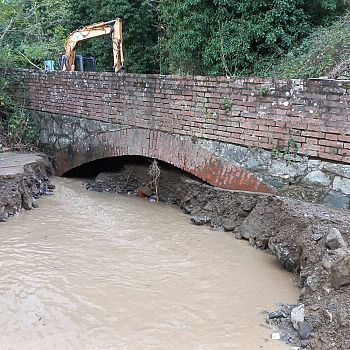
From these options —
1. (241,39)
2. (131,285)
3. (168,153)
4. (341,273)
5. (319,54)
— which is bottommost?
(131,285)

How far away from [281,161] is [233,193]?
82 cm

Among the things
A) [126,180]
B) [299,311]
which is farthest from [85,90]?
[299,311]

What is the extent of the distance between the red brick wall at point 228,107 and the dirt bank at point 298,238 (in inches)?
29.8

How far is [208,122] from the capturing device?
6.13 metres

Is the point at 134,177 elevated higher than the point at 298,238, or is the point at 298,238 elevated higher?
the point at 298,238

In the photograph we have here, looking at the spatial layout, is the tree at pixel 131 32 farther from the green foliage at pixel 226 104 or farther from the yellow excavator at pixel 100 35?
the green foliage at pixel 226 104

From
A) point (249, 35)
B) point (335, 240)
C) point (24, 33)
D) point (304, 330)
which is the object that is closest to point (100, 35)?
point (249, 35)

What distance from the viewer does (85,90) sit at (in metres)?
8.01

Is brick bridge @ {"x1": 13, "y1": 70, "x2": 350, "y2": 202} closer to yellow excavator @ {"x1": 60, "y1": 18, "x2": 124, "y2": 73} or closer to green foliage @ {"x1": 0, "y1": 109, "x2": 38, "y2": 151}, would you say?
green foliage @ {"x1": 0, "y1": 109, "x2": 38, "y2": 151}

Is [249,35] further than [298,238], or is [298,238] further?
[249,35]

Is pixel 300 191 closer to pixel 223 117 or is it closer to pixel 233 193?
pixel 233 193

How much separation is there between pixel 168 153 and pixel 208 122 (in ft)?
2.84

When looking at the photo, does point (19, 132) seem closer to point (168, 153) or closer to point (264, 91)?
point (168, 153)

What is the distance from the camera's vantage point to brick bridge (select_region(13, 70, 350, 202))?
16.4 feet
